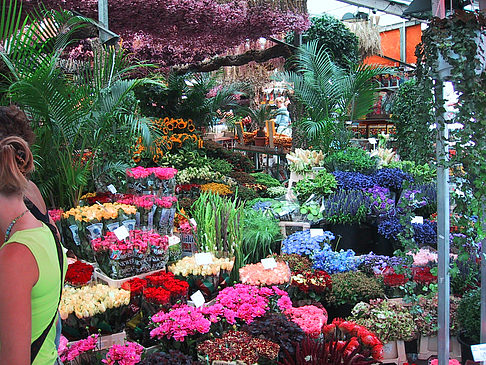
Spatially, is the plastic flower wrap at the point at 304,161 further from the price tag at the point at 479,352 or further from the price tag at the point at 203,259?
the price tag at the point at 479,352

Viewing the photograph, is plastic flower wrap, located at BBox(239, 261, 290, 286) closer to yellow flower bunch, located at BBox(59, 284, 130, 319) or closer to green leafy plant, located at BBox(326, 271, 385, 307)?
green leafy plant, located at BBox(326, 271, 385, 307)

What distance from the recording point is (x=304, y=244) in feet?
12.4

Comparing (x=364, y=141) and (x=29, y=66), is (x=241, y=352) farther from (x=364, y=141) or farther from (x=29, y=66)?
(x=364, y=141)

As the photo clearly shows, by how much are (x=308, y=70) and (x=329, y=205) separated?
3366mm

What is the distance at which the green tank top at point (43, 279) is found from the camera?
1.25 meters

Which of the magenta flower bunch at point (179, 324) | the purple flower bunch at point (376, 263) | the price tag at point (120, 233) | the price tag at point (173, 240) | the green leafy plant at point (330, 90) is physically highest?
the green leafy plant at point (330, 90)

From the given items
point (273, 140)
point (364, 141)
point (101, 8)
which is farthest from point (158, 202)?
point (364, 141)

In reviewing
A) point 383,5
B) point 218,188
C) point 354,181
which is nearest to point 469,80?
point 354,181

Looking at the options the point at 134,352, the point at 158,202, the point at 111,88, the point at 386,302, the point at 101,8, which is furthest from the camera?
the point at 101,8

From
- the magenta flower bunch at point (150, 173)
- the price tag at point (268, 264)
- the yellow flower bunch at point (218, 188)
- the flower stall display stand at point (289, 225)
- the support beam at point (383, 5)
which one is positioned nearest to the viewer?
the price tag at point (268, 264)

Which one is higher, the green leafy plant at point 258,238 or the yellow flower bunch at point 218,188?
the yellow flower bunch at point 218,188

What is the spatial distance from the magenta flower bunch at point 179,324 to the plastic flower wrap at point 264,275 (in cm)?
69

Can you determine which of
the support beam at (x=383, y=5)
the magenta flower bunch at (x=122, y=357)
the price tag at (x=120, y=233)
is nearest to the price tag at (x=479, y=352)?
the magenta flower bunch at (x=122, y=357)

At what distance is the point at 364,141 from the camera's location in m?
10.2
